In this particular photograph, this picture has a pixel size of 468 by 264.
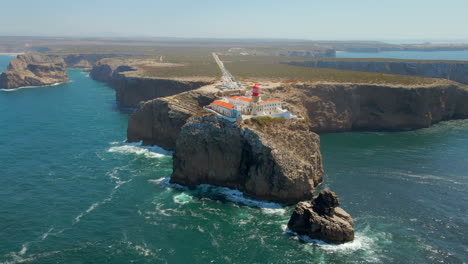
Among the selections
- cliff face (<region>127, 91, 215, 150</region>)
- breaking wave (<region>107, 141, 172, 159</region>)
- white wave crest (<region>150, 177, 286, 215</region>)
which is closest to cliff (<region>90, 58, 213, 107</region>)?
cliff face (<region>127, 91, 215, 150</region>)

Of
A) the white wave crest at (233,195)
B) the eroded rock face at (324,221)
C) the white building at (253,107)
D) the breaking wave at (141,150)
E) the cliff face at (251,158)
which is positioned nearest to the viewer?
the eroded rock face at (324,221)

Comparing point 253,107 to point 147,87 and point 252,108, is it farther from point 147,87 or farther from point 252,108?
point 147,87

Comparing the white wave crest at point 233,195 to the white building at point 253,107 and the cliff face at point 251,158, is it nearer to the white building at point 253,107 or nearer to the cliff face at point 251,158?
the cliff face at point 251,158

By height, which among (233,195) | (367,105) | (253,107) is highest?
(253,107)

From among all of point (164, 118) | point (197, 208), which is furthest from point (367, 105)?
point (197, 208)

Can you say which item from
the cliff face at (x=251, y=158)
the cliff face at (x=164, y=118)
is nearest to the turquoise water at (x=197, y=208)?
the cliff face at (x=251, y=158)
